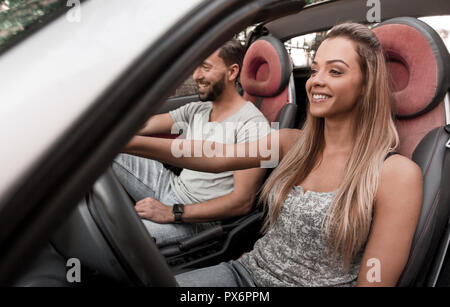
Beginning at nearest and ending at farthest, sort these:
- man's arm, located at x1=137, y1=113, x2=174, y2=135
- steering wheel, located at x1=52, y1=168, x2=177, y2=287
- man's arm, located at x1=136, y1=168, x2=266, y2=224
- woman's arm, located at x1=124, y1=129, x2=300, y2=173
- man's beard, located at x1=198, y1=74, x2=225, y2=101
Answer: steering wheel, located at x1=52, y1=168, x2=177, y2=287
woman's arm, located at x1=124, y1=129, x2=300, y2=173
man's arm, located at x1=136, y1=168, x2=266, y2=224
man's beard, located at x1=198, y1=74, x2=225, y2=101
man's arm, located at x1=137, y1=113, x2=174, y2=135

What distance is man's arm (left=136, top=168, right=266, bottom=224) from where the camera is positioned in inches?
65.6

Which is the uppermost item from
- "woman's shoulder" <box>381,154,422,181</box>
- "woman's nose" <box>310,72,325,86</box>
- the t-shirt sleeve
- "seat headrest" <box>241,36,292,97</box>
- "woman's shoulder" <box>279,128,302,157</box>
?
"seat headrest" <box>241,36,292,97</box>

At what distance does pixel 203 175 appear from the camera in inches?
70.6

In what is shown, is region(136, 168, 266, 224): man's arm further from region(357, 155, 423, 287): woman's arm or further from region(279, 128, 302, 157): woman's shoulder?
region(357, 155, 423, 287): woman's arm

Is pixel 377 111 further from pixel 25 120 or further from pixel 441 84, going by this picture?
pixel 25 120

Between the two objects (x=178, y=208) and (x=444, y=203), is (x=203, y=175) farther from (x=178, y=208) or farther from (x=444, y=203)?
(x=444, y=203)

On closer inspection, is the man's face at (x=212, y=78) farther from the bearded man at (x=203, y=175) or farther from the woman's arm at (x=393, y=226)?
the woman's arm at (x=393, y=226)

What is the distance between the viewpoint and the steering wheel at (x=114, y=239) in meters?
0.63

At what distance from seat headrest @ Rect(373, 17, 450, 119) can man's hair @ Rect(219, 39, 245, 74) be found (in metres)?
0.99

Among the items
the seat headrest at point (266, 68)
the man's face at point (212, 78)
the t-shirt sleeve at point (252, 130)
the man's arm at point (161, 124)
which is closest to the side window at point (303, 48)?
the seat headrest at point (266, 68)

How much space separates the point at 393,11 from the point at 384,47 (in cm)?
86

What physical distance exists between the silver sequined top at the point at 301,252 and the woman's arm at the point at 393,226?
0.33 ft

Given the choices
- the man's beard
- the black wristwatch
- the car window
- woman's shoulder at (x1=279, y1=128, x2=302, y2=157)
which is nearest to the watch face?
the black wristwatch
